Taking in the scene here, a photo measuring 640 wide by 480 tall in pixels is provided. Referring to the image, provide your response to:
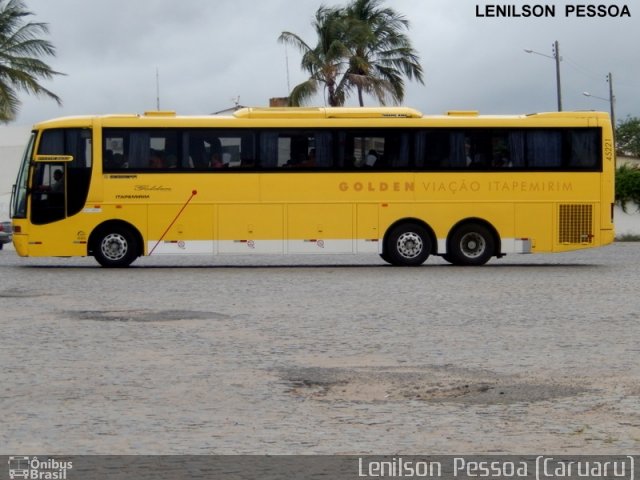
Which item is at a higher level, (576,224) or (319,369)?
(576,224)

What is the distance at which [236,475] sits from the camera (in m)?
7.48

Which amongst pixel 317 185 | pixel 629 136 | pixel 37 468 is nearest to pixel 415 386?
pixel 37 468

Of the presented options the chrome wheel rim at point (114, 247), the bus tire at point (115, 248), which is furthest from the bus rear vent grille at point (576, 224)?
the chrome wheel rim at point (114, 247)

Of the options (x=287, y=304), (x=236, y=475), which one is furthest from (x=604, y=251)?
(x=236, y=475)

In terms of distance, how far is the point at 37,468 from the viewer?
7.59 meters

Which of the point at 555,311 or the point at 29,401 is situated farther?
the point at 555,311

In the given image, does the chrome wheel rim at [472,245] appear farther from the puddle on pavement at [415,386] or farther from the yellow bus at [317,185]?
the puddle on pavement at [415,386]

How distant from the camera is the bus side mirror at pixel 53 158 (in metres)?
30.0

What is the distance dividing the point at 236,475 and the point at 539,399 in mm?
3413

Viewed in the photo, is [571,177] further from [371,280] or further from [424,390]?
[424,390]

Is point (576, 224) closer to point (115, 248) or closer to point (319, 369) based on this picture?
point (115, 248)

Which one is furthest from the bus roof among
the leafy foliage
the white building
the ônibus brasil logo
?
the white building

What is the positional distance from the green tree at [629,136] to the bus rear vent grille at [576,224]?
94.3 metres

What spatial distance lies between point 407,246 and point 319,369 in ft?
60.3
